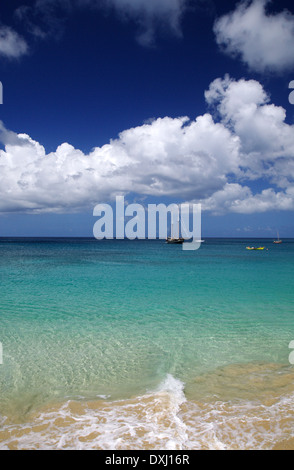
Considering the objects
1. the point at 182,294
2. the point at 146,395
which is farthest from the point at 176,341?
the point at 182,294

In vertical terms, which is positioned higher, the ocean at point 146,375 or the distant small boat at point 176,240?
the distant small boat at point 176,240

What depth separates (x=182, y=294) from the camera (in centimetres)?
2016

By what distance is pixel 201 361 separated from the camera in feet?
29.8

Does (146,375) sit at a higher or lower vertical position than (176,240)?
lower

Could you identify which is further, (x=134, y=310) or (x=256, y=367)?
(x=134, y=310)

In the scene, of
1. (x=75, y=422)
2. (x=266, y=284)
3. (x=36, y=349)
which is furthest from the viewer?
(x=266, y=284)

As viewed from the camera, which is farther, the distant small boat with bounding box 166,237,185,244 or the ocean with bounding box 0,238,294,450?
the distant small boat with bounding box 166,237,185,244

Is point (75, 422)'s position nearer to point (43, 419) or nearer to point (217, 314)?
point (43, 419)

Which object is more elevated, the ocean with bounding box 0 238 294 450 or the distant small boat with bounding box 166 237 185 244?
the distant small boat with bounding box 166 237 185 244

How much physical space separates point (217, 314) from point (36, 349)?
9631 millimetres

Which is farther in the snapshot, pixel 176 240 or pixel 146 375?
pixel 176 240

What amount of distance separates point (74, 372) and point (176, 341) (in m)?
4.44

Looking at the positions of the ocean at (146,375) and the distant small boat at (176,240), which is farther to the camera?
the distant small boat at (176,240)
